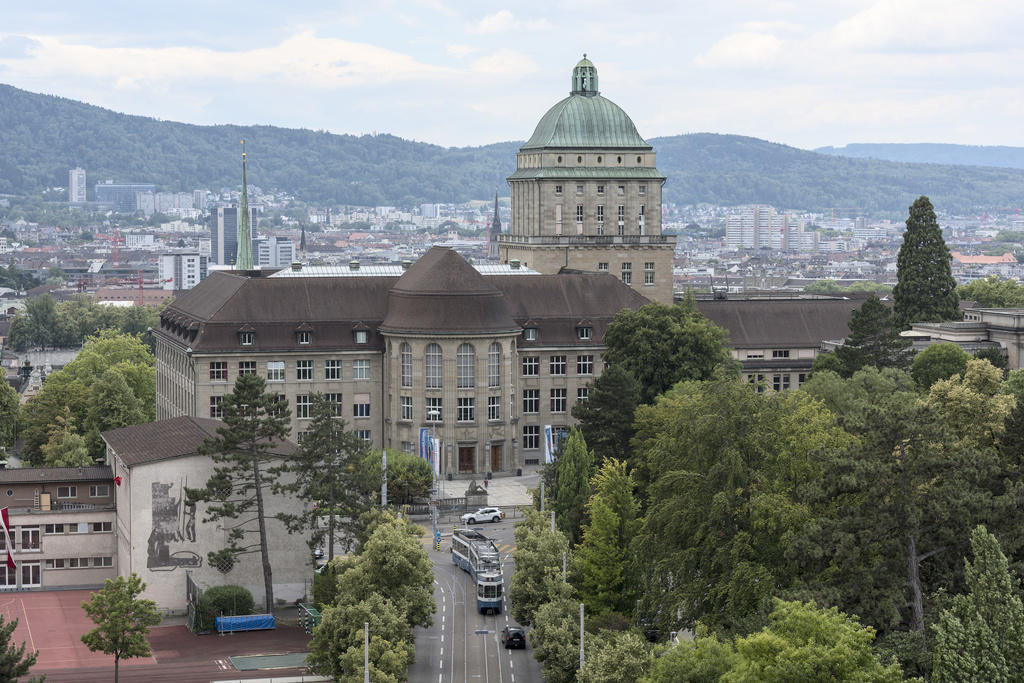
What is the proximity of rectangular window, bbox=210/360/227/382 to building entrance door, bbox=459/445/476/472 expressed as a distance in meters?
17.5

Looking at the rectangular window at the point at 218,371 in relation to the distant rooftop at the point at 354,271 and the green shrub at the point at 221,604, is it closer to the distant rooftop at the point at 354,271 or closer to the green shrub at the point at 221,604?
the distant rooftop at the point at 354,271

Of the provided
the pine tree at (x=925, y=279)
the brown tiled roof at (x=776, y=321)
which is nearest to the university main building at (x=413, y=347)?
the brown tiled roof at (x=776, y=321)

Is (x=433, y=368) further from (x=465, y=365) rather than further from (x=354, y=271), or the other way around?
(x=354, y=271)

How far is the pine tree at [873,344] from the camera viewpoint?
449 feet

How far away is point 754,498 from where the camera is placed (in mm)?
79188

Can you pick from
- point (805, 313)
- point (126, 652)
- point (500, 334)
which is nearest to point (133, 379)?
point (500, 334)

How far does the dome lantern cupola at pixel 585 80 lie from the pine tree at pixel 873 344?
49.0m

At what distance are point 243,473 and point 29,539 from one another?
1443cm

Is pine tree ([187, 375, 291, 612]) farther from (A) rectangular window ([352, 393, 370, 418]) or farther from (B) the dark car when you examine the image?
(A) rectangular window ([352, 393, 370, 418])

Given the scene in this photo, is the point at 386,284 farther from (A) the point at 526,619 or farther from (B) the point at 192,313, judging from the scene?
(A) the point at 526,619

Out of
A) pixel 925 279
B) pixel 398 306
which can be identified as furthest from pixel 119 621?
pixel 925 279

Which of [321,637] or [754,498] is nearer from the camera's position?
[754,498]

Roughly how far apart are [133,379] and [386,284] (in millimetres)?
27688

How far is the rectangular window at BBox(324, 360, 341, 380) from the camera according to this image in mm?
141250
